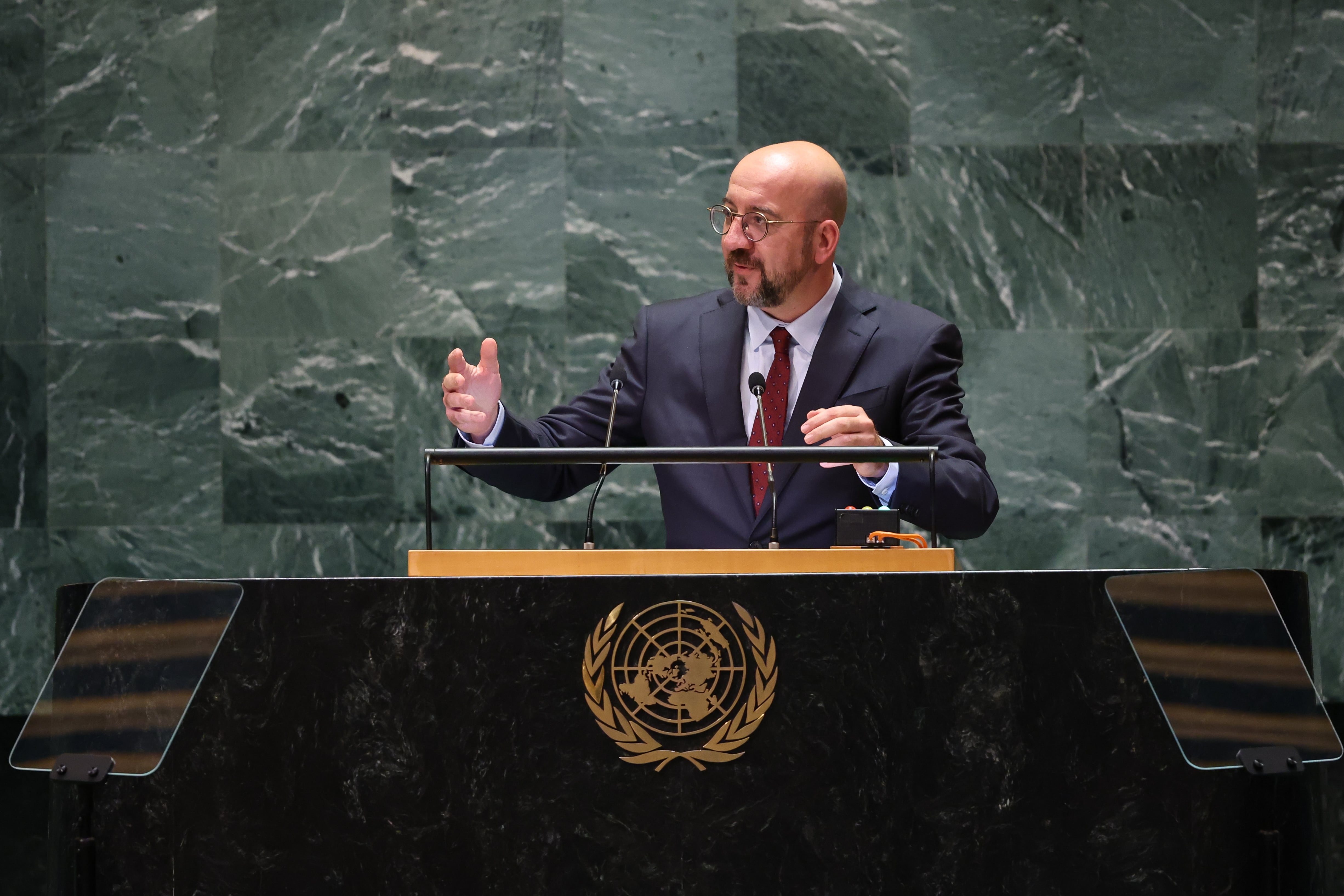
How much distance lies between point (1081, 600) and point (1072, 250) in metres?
3.13

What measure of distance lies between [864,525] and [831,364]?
87cm

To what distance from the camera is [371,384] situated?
4.52 m

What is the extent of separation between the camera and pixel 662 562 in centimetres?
178

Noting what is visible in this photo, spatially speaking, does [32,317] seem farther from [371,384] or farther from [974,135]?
[974,135]

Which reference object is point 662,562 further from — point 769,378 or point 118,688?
point 769,378

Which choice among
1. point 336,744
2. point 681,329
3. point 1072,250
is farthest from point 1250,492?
point 336,744

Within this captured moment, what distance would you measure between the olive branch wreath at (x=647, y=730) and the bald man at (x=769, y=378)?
947 millimetres

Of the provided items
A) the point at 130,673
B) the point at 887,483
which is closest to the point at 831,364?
the point at 887,483

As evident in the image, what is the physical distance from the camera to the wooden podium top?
5.80ft

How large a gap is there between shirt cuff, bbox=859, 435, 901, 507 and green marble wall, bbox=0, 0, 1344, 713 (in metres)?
2.17

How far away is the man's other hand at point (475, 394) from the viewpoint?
2348mm

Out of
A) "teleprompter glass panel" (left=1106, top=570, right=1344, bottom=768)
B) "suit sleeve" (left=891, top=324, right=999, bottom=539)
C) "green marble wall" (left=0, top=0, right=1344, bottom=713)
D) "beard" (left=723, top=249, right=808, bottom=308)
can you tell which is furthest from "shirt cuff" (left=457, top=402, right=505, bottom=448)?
"green marble wall" (left=0, top=0, right=1344, bottom=713)

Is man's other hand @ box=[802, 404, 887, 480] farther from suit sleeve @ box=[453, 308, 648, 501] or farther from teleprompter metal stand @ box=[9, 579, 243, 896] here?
teleprompter metal stand @ box=[9, 579, 243, 896]

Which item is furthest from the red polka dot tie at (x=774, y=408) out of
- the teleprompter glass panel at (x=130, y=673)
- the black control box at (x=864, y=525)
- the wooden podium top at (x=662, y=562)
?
the teleprompter glass panel at (x=130, y=673)
